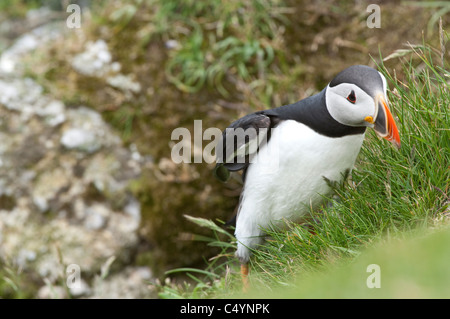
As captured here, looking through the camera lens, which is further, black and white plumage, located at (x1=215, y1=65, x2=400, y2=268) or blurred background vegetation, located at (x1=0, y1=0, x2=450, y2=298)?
blurred background vegetation, located at (x1=0, y1=0, x2=450, y2=298)

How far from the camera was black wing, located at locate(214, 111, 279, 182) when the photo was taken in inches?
133

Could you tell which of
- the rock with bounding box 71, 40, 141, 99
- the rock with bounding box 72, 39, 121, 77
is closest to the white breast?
the rock with bounding box 71, 40, 141, 99

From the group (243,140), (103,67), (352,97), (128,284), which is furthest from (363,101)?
(103,67)

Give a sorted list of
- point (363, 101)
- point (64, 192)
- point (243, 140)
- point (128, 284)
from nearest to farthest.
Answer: point (363, 101) → point (243, 140) → point (128, 284) → point (64, 192)

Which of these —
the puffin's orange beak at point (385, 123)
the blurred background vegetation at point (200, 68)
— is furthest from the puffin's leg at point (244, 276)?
the blurred background vegetation at point (200, 68)

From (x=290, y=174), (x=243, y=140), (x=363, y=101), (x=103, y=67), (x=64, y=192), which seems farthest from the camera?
(x=103, y=67)

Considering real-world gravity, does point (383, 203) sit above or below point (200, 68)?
below

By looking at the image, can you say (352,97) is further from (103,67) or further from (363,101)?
(103,67)

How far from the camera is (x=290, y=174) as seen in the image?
3.34 meters

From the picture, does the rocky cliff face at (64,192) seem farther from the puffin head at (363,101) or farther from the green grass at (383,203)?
the puffin head at (363,101)

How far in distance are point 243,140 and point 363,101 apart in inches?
34.8

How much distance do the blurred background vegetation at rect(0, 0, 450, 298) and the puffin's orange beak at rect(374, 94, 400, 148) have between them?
2.66m

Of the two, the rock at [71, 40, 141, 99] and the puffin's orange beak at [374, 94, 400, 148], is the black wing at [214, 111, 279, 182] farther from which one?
the rock at [71, 40, 141, 99]

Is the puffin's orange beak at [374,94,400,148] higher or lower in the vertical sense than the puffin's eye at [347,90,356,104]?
lower
